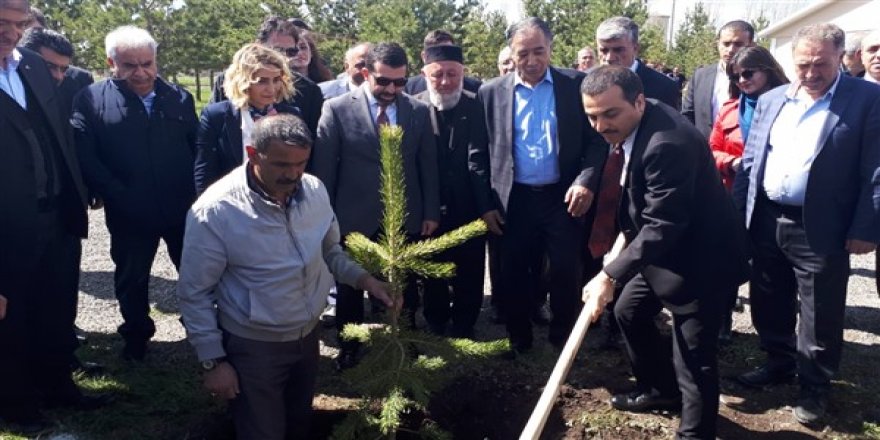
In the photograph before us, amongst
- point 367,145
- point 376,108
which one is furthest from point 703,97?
point 367,145

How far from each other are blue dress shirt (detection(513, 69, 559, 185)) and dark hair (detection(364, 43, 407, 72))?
84cm

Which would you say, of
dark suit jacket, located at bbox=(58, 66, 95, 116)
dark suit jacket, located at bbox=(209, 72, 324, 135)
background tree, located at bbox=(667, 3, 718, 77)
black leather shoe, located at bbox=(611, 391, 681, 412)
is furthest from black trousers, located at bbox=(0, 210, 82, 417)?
background tree, located at bbox=(667, 3, 718, 77)

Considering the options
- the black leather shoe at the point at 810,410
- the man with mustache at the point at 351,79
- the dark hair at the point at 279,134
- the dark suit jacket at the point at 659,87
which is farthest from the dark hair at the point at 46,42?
the black leather shoe at the point at 810,410

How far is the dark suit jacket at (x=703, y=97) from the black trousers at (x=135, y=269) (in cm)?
400

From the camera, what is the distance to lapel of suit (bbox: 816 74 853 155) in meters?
3.76

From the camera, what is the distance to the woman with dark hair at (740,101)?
14.9ft

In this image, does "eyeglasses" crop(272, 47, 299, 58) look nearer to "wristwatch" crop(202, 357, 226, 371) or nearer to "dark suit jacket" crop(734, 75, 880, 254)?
"wristwatch" crop(202, 357, 226, 371)

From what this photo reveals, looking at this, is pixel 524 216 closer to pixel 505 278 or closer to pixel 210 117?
pixel 505 278

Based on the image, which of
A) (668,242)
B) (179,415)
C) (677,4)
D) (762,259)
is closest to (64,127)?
(179,415)

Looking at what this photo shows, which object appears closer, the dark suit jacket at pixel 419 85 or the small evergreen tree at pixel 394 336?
the small evergreen tree at pixel 394 336

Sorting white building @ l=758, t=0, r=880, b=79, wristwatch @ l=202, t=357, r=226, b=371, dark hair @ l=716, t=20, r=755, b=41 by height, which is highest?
white building @ l=758, t=0, r=880, b=79

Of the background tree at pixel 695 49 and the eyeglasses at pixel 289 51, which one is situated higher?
the background tree at pixel 695 49

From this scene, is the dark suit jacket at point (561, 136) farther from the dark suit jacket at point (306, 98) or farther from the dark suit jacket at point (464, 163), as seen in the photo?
the dark suit jacket at point (306, 98)

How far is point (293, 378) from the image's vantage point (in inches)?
129
